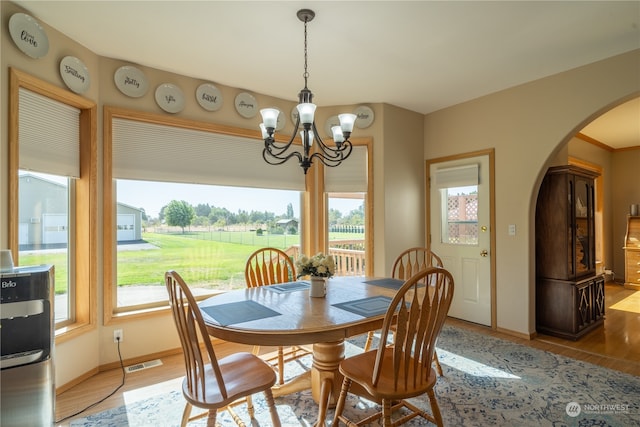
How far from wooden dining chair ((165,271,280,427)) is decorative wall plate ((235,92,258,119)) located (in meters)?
2.33

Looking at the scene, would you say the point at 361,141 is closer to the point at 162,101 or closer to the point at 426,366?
the point at 162,101

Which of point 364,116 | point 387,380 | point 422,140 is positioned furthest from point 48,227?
point 422,140

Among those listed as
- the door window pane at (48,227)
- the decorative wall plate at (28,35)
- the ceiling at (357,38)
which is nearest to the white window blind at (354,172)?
the ceiling at (357,38)

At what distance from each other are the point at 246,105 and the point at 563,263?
12.2ft

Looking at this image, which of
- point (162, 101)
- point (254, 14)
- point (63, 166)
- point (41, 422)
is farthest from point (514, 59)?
point (41, 422)

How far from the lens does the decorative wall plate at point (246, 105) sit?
3525 millimetres

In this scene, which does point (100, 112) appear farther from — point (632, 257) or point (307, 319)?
point (632, 257)

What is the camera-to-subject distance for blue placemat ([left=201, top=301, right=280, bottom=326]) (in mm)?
1769

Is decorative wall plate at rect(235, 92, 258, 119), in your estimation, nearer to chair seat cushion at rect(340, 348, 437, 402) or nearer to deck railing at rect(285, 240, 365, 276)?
deck railing at rect(285, 240, 365, 276)

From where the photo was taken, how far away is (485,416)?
2.10 meters

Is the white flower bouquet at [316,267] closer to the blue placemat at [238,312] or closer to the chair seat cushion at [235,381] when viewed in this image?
the blue placemat at [238,312]

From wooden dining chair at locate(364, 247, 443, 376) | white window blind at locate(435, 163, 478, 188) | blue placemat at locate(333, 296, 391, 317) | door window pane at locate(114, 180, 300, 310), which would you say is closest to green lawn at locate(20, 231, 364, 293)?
door window pane at locate(114, 180, 300, 310)

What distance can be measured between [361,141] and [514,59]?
5.46 ft

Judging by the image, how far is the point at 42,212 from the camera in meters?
2.50
